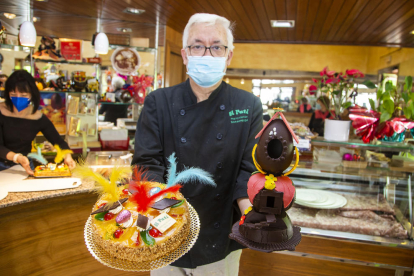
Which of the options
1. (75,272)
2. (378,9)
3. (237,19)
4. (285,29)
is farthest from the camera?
(285,29)

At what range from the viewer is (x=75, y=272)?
2336mm

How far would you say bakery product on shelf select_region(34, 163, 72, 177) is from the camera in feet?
7.68

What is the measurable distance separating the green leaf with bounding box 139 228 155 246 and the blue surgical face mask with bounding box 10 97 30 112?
247 centimetres

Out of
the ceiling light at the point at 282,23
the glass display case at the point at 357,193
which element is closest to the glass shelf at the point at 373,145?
the glass display case at the point at 357,193

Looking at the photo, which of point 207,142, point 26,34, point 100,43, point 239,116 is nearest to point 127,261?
point 207,142

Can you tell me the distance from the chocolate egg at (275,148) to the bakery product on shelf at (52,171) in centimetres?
195

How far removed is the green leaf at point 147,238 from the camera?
0.95m

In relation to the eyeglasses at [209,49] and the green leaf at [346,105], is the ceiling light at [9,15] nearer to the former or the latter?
the eyeglasses at [209,49]

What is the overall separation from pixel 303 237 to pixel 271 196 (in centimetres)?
132

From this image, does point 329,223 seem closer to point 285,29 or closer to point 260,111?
point 260,111

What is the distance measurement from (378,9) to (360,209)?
311 cm

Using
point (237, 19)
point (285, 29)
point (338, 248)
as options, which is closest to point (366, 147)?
point (338, 248)

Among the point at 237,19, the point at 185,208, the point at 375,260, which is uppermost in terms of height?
the point at 237,19

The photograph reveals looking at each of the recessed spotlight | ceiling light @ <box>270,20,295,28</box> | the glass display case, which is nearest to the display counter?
the glass display case
